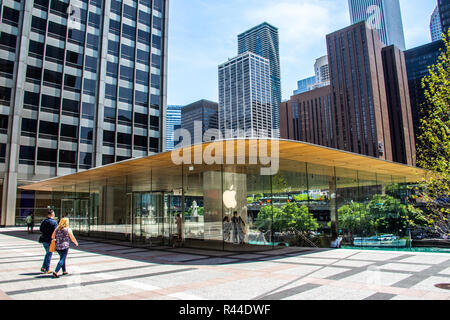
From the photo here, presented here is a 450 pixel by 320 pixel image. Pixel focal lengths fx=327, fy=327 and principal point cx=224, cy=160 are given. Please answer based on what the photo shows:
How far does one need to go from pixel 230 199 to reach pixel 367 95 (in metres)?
129

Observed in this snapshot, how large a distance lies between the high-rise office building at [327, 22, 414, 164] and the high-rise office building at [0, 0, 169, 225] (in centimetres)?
9886

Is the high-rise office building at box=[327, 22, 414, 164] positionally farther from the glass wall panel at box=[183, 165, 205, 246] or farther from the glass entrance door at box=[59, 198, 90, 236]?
the glass wall panel at box=[183, 165, 205, 246]

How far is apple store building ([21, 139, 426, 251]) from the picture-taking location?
14781 millimetres

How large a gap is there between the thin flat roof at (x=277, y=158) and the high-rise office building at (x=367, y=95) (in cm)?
11501

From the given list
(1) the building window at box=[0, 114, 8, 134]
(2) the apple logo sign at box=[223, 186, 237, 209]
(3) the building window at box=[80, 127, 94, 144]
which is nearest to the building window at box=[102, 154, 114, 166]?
(3) the building window at box=[80, 127, 94, 144]

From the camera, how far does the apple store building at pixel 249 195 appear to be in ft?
48.5

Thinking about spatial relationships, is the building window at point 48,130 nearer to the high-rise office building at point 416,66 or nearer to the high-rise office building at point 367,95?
the high-rise office building at point 367,95

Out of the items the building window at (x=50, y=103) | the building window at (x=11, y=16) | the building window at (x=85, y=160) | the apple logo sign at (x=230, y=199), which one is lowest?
the apple logo sign at (x=230, y=199)

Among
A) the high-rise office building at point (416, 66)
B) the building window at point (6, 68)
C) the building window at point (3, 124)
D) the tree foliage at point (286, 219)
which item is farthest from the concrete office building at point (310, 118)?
the tree foliage at point (286, 219)

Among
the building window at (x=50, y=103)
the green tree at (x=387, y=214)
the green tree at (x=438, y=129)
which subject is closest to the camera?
the green tree at (x=438, y=129)

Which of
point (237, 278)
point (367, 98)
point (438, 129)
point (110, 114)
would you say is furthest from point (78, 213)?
point (367, 98)

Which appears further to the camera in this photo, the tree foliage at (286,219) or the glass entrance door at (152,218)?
the glass entrance door at (152,218)

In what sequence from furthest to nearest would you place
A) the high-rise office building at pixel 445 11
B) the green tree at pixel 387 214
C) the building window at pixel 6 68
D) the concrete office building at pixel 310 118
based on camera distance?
the concrete office building at pixel 310 118 → the high-rise office building at pixel 445 11 → the building window at pixel 6 68 → the green tree at pixel 387 214

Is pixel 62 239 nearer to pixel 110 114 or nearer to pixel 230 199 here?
pixel 230 199
